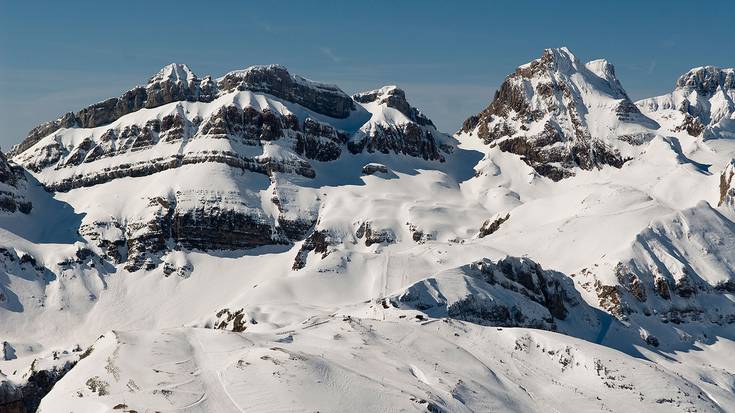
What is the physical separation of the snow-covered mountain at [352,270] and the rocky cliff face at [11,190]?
54 centimetres

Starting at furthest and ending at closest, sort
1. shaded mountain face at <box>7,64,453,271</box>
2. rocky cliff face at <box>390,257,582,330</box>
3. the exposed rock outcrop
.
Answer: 1. shaded mountain face at <box>7,64,453,271</box>
2. the exposed rock outcrop
3. rocky cliff face at <box>390,257,582,330</box>

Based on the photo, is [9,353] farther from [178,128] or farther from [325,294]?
[178,128]

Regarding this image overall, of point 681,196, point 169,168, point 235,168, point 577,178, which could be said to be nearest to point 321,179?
point 235,168

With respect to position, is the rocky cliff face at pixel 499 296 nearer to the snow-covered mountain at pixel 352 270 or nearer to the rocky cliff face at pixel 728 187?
the snow-covered mountain at pixel 352 270

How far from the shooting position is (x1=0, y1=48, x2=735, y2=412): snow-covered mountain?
217ft

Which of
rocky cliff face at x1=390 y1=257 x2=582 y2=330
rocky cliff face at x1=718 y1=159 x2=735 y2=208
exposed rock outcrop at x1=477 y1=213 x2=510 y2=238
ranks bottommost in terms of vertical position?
rocky cliff face at x1=390 y1=257 x2=582 y2=330

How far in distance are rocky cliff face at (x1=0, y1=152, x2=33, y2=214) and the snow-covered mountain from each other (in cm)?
54

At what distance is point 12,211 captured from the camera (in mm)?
167000

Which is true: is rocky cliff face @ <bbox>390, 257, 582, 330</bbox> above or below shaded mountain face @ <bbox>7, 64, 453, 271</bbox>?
below

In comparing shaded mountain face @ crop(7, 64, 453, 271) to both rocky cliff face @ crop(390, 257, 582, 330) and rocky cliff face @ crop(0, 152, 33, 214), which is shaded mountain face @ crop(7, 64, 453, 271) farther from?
rocky cliff face @ crop(390, 257, 582, 330)

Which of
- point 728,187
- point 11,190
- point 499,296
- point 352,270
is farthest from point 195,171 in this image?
point 728,187

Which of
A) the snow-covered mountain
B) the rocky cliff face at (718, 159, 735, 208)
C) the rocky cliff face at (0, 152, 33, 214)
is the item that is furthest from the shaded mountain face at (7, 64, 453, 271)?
the rocky cliff face at (718, 159, 735, 208)

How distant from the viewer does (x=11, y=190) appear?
170625mm

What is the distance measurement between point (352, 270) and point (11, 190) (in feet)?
288
